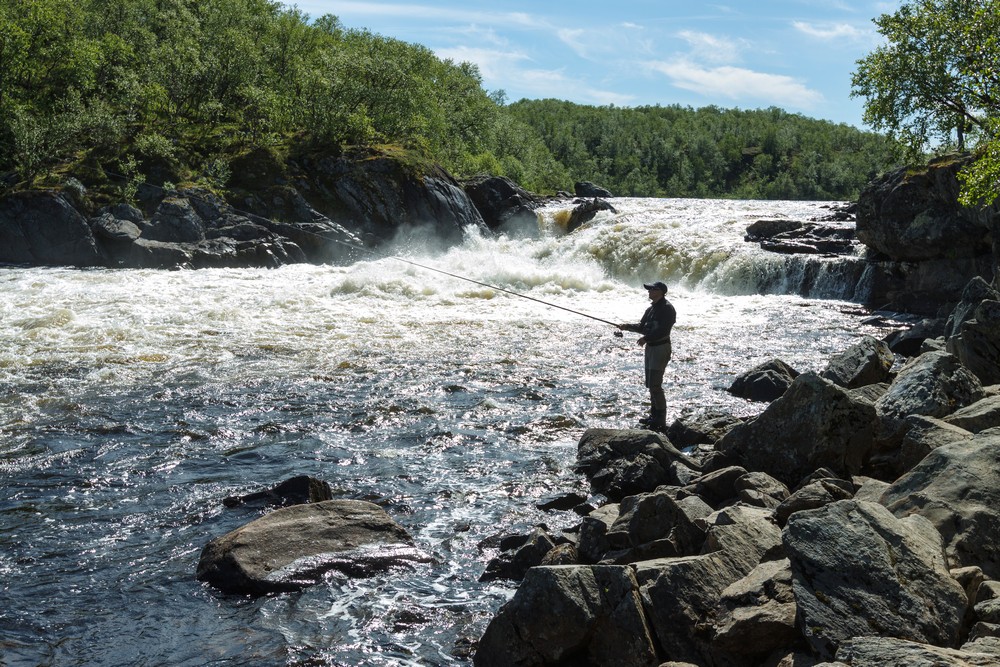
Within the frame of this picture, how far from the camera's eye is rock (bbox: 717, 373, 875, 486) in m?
10.6

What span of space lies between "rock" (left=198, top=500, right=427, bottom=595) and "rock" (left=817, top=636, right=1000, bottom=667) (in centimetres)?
563

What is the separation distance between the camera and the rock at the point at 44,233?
1281 inches

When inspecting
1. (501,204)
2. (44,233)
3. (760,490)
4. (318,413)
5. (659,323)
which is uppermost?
(501,204)

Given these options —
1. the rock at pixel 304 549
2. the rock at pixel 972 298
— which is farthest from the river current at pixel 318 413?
the rock at pixel 972 298

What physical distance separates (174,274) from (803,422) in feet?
85.5

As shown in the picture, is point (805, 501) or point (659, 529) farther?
point (659, 529)

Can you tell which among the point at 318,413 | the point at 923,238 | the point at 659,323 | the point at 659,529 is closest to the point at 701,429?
the point at 659,323

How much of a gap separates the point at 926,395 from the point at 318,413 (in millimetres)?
10735

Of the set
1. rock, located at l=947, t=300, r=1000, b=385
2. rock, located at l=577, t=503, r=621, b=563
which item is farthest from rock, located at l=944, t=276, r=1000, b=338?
rock, located at l=577, t=503, r=621, b=563

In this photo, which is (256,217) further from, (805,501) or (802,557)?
(802,557)

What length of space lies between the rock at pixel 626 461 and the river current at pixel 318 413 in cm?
39

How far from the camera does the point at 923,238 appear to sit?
28.8 m

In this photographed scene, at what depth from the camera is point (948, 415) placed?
10.8 m

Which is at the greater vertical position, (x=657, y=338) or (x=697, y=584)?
(x=657, y=338)
